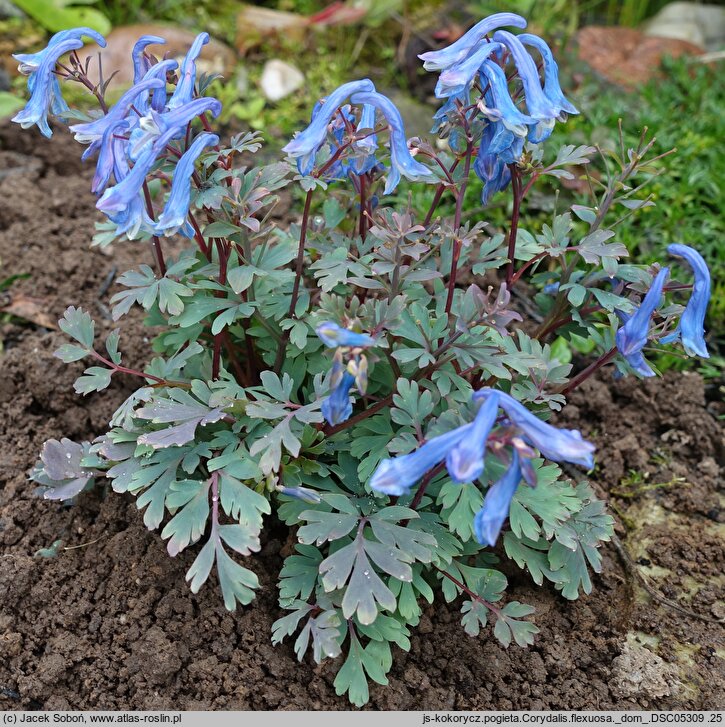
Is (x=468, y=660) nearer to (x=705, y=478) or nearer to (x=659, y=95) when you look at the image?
(x=705, y=478)

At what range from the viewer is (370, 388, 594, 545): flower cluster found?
69.3 inches

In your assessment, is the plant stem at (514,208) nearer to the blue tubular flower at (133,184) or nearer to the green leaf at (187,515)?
the blue tubular flower at (133,184)

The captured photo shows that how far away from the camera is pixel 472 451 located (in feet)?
5.75

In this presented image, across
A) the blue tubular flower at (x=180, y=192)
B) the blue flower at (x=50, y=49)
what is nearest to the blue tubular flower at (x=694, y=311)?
the blue tubular flower at (x=180, y=192)

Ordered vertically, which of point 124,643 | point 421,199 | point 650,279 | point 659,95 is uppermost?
point 650,279

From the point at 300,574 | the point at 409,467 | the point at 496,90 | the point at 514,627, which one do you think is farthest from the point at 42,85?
the point at 514,627

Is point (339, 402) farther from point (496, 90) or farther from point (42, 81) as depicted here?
point (42, 81)

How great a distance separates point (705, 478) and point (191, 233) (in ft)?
7.80

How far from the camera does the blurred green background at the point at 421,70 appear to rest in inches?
170

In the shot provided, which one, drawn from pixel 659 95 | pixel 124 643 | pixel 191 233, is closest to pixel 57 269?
pixel 191 233

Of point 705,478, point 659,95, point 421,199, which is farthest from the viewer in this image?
point 659,95

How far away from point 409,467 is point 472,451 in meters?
0.18

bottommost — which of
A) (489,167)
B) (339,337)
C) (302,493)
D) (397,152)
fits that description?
(302,493)

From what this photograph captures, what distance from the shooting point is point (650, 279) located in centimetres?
253
